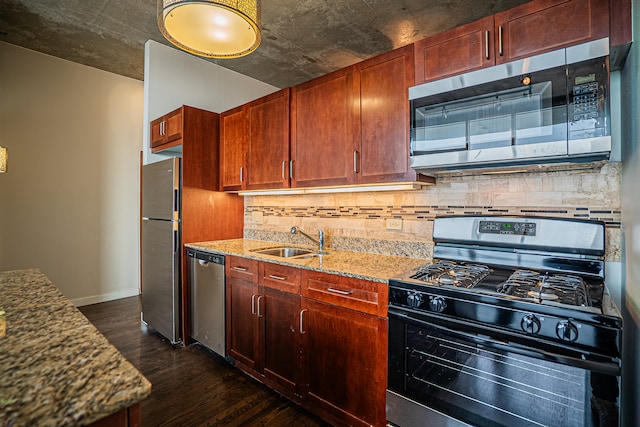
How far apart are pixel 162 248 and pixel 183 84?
182cm

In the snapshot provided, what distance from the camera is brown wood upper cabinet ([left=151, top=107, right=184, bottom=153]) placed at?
287cm

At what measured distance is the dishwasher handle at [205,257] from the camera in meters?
2.51

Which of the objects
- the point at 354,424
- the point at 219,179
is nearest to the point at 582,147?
the point at 354,424

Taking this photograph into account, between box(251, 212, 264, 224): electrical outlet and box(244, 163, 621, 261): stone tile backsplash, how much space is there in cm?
1

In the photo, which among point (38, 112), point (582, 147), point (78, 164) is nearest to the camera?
point (582, 147)

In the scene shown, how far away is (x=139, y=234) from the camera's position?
434 cm

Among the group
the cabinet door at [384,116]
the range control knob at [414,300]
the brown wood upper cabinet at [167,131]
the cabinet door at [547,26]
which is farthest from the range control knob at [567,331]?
the brown wood upper cabinet at [167,131]

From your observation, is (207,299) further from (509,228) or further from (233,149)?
(509,228)

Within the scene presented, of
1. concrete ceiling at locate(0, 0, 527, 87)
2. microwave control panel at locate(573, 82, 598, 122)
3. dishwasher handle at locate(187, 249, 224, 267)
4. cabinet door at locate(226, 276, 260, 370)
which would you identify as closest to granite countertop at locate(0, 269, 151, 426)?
cabinet door at locate(226, 276, 260, 370)

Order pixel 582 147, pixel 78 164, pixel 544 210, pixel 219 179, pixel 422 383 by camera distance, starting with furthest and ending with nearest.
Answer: pixel 78 164 < pixel 219 179 < pixel 544 210 < pixel 422 383 < pixel 582 147

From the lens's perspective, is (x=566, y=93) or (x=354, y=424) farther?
(x=354, y=424)

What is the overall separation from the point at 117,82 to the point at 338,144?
357cm

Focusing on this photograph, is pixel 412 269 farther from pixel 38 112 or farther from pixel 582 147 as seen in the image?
pixel 38 112

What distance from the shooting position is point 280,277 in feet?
6.72
